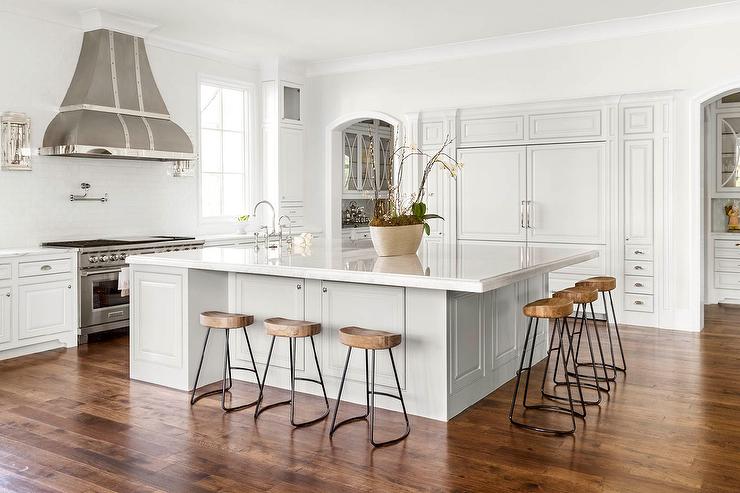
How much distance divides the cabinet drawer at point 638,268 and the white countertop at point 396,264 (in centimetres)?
214

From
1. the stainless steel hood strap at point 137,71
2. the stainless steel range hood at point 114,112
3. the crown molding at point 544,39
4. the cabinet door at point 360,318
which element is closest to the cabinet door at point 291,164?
the crown molding at point 544,39

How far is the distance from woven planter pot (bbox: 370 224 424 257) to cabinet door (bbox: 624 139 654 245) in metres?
3.21

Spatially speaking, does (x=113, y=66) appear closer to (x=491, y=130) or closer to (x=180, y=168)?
(x=180, y=168)

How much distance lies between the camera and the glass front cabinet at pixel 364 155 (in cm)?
985

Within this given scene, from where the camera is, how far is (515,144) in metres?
7.71

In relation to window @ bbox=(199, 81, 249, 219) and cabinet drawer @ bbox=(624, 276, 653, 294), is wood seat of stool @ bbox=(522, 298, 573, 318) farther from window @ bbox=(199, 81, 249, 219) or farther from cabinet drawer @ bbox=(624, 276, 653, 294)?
window @ bbox=(199, 81, 249, 219)

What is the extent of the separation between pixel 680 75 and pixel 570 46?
1.20m

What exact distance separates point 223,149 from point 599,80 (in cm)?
458

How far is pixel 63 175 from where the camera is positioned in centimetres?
681

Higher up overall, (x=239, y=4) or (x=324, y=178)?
(x=239, y=4)

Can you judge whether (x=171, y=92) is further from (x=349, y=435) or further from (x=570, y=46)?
(x=349, y=435)

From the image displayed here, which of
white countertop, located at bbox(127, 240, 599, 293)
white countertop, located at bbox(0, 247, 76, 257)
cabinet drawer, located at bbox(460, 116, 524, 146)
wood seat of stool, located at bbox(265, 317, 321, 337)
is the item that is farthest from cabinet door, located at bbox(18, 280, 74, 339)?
cabinet drawer, located at bbox(460, 116, 524, 146)

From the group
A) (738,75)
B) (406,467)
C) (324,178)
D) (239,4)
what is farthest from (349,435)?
(324,178)

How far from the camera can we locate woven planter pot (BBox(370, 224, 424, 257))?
4.87 metres
